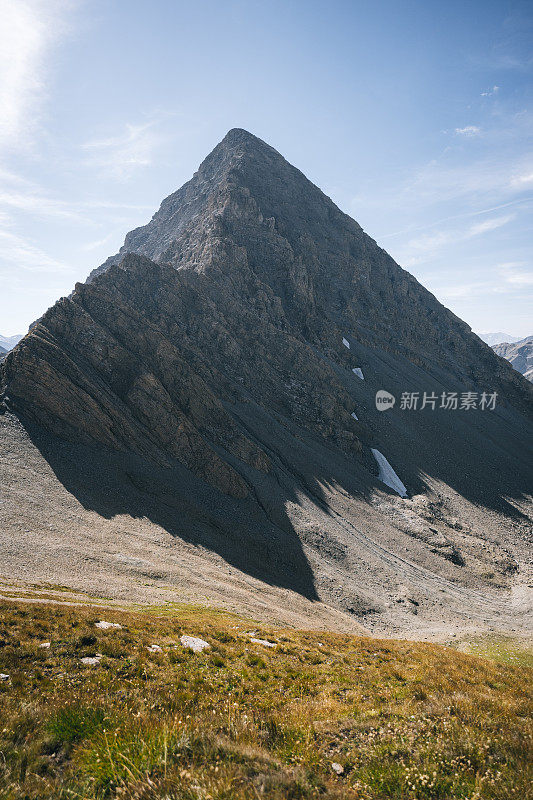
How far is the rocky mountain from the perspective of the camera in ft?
141

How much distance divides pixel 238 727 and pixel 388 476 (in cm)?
8326

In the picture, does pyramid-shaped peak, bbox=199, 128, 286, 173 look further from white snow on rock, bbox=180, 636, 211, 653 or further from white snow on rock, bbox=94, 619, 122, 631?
white snow on rock, bbox=180, 636, 211, 653

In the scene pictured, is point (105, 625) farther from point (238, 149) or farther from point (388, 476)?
point (238, 149)

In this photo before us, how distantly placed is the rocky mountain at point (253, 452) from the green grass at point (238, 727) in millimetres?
22380

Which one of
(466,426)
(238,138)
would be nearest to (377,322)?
(466,426)

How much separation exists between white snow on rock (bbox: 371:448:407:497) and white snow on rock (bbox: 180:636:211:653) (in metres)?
71.6

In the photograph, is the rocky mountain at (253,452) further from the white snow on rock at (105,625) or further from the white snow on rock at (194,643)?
the white snow on rock at (194,643)

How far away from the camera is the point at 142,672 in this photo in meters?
10.5

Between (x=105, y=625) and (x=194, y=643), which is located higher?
(x=105, y=625)

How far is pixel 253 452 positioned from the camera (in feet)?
228

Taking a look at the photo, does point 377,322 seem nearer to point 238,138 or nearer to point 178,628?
point 238,138

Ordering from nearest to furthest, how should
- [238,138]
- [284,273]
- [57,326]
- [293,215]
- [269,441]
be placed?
[57,326]
[269,441]
[284,273]
[293,215]
[238,138]

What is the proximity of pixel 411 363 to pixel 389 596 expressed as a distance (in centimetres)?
10527

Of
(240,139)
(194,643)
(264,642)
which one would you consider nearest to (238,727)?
(194,643)
